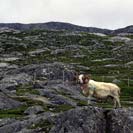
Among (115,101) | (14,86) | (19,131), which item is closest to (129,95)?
(14,86)

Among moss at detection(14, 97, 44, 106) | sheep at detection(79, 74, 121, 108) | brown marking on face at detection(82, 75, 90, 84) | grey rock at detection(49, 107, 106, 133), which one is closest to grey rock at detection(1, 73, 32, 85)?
moss at detection(14, 97, 44, 106)

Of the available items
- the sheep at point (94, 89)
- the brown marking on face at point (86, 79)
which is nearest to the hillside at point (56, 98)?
the sheep at point (94, 89)

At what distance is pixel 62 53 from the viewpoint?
199m

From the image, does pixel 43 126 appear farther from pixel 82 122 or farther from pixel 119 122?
pixel 119 122

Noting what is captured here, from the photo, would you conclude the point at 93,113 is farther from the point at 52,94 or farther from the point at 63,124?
the point at 52,94

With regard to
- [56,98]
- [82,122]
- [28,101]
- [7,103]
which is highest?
[82,122]

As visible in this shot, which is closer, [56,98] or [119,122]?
[119,122]

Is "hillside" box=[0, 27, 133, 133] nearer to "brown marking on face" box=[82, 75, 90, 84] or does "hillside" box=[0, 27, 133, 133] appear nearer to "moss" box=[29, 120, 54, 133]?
"moss" box=[29, 120, 54, 133]

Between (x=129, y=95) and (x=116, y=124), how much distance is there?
192 feet

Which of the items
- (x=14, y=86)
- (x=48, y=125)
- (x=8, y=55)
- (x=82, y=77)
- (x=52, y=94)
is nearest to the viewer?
(x=48, y=125)

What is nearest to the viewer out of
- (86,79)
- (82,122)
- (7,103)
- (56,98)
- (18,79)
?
(82,122)

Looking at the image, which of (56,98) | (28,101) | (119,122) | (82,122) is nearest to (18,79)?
(56,98)

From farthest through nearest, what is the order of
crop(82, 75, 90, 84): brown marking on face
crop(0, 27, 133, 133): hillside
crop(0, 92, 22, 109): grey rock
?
crop(0, 92, 22, 109): grey rock < crop(82, 75, 90, 84): brown marking on face < crop(0, 27, 133, 133): hillside

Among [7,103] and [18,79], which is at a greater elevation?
[7,103]
